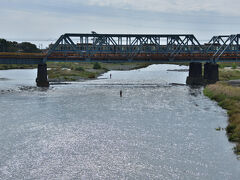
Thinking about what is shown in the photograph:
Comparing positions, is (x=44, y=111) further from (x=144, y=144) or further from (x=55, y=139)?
(x=144, y=144)

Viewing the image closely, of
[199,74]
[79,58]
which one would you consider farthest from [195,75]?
[79,58]

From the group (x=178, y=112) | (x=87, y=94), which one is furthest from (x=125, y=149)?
(x=87, y=94)

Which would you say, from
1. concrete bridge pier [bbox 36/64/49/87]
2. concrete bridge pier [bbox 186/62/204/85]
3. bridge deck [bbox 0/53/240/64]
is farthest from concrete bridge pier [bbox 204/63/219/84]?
concrete bridge pier [bbox 36/64/49/87]

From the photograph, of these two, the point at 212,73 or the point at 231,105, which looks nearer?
the point at 231,105

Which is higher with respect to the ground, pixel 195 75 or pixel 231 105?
pixel 195 75

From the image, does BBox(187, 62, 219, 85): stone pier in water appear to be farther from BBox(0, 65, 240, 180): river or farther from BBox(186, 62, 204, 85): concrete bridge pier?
BBox(0, 65, 240, 180): river

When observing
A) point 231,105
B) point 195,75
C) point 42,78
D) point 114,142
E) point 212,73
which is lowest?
point 114,142

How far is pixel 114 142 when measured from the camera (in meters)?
38.1

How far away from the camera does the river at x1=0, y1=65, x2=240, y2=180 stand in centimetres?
2917

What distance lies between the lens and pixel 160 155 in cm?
3334

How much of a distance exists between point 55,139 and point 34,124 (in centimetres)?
879

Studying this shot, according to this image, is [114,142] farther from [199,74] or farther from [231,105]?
[199,74]

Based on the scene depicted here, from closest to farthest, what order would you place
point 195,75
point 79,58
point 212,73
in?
point 212,73 → point 79,58 → point 195,75

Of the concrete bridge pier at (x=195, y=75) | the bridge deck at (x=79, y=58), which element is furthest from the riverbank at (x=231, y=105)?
the bridge deck at (x=79, y=58)
